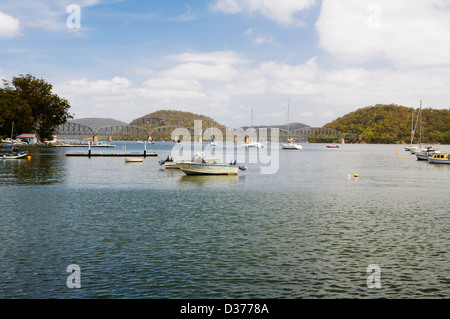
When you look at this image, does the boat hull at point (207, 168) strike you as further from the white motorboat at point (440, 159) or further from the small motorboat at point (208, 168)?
the white motorboat at point (440, 159)

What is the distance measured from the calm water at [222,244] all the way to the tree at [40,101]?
481 feet

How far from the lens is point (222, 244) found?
79.2ft

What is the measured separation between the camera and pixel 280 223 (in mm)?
30781

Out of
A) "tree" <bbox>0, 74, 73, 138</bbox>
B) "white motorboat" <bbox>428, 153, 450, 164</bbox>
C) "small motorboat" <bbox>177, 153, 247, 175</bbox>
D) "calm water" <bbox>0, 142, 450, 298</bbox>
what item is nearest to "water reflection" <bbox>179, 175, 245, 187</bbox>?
"small motorboat" <bbox>177, 153, 247, 175</bbox>

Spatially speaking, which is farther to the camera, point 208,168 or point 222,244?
point 208,168

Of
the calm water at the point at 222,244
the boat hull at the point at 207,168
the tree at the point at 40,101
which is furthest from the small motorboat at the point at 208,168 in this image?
the tree at the point at 40,101

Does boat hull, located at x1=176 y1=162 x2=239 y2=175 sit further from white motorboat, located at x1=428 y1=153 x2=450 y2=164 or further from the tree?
the tree

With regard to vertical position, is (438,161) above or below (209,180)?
above

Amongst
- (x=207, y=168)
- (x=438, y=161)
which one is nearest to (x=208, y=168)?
(x=207, y=168)

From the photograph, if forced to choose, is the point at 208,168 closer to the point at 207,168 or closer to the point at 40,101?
the point at 207,168

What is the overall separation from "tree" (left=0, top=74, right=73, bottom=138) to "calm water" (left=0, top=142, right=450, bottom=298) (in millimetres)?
146654

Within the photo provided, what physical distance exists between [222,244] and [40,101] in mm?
176438

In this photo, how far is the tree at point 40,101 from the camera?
179m
